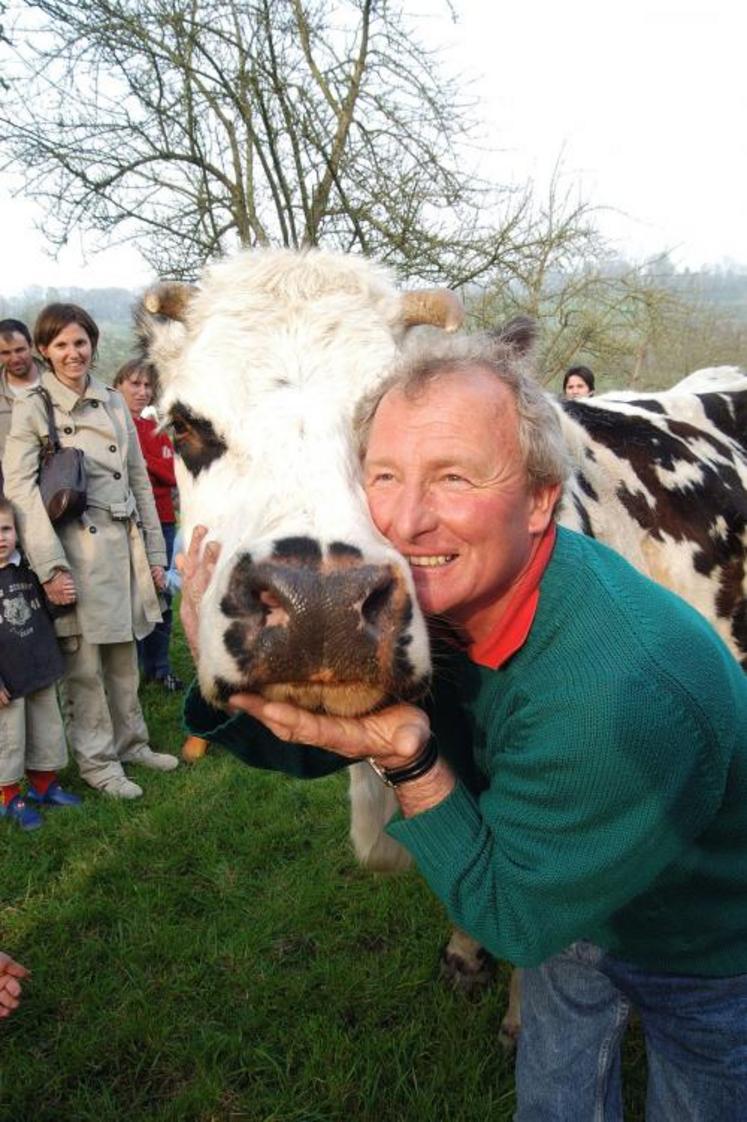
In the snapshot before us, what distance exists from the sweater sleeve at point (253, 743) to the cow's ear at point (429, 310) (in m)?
1.28

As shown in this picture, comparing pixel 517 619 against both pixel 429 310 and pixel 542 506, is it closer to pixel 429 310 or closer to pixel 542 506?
pixel 542 506

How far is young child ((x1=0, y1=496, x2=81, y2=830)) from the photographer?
186 inches

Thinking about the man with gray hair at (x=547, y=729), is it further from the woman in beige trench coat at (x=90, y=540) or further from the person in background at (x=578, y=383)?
the person in background at (x=578, y=383)

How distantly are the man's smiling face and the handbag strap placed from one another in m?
3.72

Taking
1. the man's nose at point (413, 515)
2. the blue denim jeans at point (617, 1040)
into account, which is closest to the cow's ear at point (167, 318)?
the man's nose at point (413, 515)

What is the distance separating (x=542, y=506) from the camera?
5.69ft

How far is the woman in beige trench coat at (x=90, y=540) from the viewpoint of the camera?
189 inches

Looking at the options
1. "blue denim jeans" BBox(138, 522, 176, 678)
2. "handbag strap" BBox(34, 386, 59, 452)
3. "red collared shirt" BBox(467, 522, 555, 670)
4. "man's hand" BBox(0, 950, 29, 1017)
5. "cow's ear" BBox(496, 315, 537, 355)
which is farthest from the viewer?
"blue denim jeans" BBox(138, 522, 176, 678)

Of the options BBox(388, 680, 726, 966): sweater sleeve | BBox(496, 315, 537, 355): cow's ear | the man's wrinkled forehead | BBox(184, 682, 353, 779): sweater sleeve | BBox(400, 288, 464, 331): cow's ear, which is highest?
BBox(400, 288, 464, 331): cow's ear

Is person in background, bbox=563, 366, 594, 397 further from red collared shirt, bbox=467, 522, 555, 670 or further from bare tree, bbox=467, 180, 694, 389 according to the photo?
red collared shirt, bbox=467, 522, 555, 670

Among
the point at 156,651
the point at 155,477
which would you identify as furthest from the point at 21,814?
the point at 155,477

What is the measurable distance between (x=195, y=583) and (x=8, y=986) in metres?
1.45

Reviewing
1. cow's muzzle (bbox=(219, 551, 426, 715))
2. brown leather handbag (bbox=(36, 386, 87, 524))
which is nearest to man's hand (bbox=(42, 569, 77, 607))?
brown leather handbag (bbox=(36, 386, 87, 524))

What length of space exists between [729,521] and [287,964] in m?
2.92
